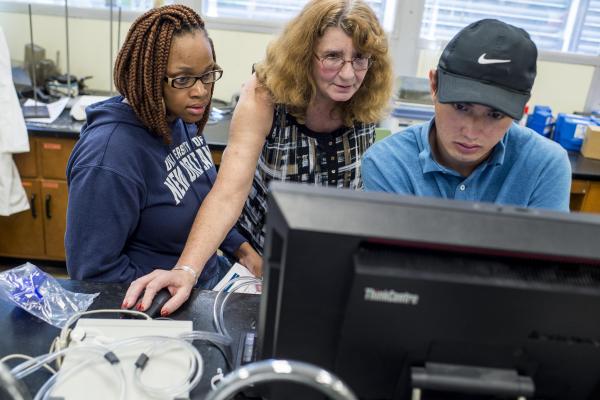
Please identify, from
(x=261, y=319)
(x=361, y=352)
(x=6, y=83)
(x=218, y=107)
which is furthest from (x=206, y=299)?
(x=218, y=107)

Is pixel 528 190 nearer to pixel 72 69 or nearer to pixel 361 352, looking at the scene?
pixel 361 352

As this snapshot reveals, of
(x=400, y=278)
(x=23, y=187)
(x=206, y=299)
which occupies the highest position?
(x=400, y=278)

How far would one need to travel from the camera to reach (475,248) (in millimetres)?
575

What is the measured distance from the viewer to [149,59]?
1225mm

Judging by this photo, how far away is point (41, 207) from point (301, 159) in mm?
1644

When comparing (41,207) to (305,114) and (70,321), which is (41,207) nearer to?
(305,114)

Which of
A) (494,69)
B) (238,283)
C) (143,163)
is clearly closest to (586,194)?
(494,69)

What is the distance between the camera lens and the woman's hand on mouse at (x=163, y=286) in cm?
107

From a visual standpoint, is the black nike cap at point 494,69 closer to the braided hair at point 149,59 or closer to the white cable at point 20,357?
the braided hair at point 149,59

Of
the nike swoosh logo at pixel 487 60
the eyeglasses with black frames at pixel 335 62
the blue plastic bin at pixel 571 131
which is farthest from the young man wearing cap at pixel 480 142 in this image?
the blue plastic bin at pixel 571 131

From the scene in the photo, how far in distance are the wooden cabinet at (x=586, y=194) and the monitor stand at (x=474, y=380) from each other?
224cm

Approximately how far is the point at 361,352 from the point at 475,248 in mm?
190

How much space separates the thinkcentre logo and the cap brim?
52cm

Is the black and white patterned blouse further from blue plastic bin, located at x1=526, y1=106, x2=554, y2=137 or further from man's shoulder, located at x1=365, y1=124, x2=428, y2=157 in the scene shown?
blue plastic bin, located at x1=526, y1=106, x2=554, y2=137
